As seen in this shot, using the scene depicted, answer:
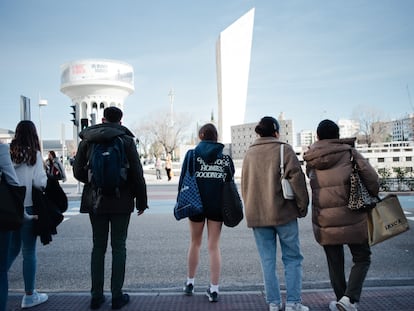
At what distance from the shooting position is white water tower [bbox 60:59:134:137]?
76.1m

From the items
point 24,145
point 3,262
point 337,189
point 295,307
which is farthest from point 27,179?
point 337,189

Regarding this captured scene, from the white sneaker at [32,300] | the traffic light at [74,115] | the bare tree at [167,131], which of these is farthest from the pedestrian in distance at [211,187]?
the bare tree at [167,131]

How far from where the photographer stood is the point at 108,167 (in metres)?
3.44

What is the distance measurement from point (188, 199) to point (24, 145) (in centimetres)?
168

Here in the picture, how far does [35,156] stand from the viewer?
3615 mm

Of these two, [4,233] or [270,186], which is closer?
[4,233]

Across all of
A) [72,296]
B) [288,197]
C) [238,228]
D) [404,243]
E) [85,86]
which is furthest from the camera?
[85,86]

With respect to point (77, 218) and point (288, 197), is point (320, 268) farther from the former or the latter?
point (77, 218)

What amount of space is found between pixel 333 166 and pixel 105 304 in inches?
104

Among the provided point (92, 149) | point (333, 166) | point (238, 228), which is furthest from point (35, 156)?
Result: point (238, 228)

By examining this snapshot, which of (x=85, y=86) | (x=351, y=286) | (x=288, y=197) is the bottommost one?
(x=351, y=286)

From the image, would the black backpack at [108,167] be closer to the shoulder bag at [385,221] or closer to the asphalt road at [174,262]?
the asphalt road at [174,262]

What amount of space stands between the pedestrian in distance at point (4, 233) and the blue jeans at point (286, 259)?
2229 mm

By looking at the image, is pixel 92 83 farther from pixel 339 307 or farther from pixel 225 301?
pixel 339 307
